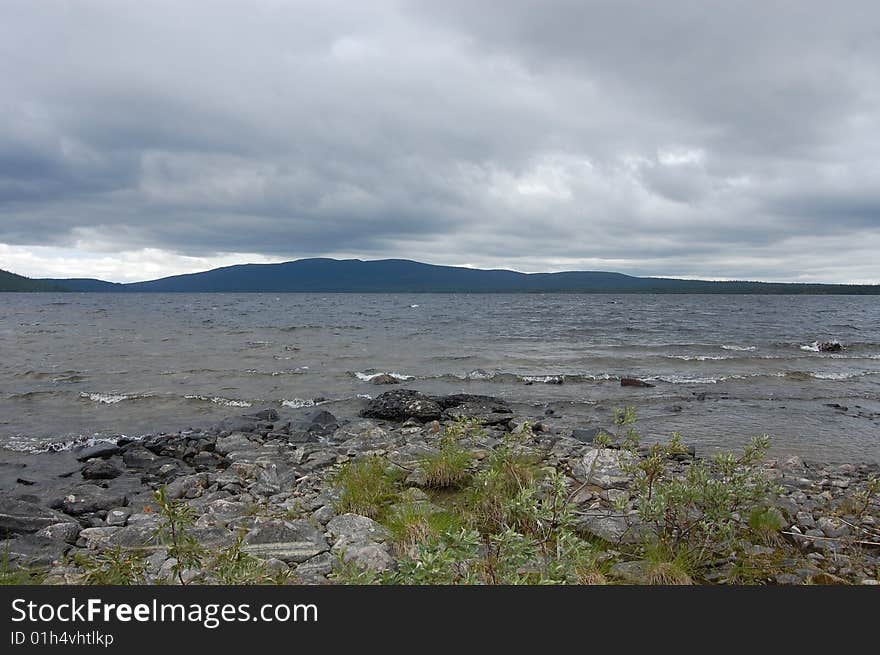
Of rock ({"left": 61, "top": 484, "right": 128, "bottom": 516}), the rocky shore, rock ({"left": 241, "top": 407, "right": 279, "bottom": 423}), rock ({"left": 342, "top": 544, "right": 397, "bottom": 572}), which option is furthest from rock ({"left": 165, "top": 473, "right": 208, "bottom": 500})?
rock ({"left": 241, "top": 407, "right": 279, "bottom": 423})

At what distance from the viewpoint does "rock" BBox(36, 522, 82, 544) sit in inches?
281

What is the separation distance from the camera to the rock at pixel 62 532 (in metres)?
7.13

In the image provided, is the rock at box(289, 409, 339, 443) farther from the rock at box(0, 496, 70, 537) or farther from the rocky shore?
the rock at box(0, 496, 70, 537)

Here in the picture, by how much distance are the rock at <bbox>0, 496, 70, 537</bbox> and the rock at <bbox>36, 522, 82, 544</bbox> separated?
212mm

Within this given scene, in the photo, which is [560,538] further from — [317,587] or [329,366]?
[329,366]

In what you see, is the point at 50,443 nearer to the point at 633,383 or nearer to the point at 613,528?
the point at 613,528

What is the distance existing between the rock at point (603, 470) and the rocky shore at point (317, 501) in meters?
0.05

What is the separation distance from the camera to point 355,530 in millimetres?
6402

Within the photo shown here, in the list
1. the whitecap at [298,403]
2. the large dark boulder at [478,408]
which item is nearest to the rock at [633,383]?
the large dark boulder at [478,408]

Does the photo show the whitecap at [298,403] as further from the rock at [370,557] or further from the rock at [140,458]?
the rock at [370,557]

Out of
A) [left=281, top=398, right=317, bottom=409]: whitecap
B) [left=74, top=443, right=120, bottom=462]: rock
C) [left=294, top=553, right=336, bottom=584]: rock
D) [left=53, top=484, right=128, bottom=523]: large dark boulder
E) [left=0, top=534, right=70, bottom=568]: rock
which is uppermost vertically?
[left=294, top=553, right=336, bottom=584]: rock

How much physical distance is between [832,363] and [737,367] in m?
6.55

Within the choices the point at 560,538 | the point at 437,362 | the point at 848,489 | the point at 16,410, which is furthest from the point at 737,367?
Answer: the point at 16,410

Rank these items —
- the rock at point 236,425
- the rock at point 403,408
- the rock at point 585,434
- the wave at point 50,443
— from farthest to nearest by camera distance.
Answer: the rock at point 403,408 < the rock at point 236,425 < the rock at point 585,434 < the wave at point 50,443
